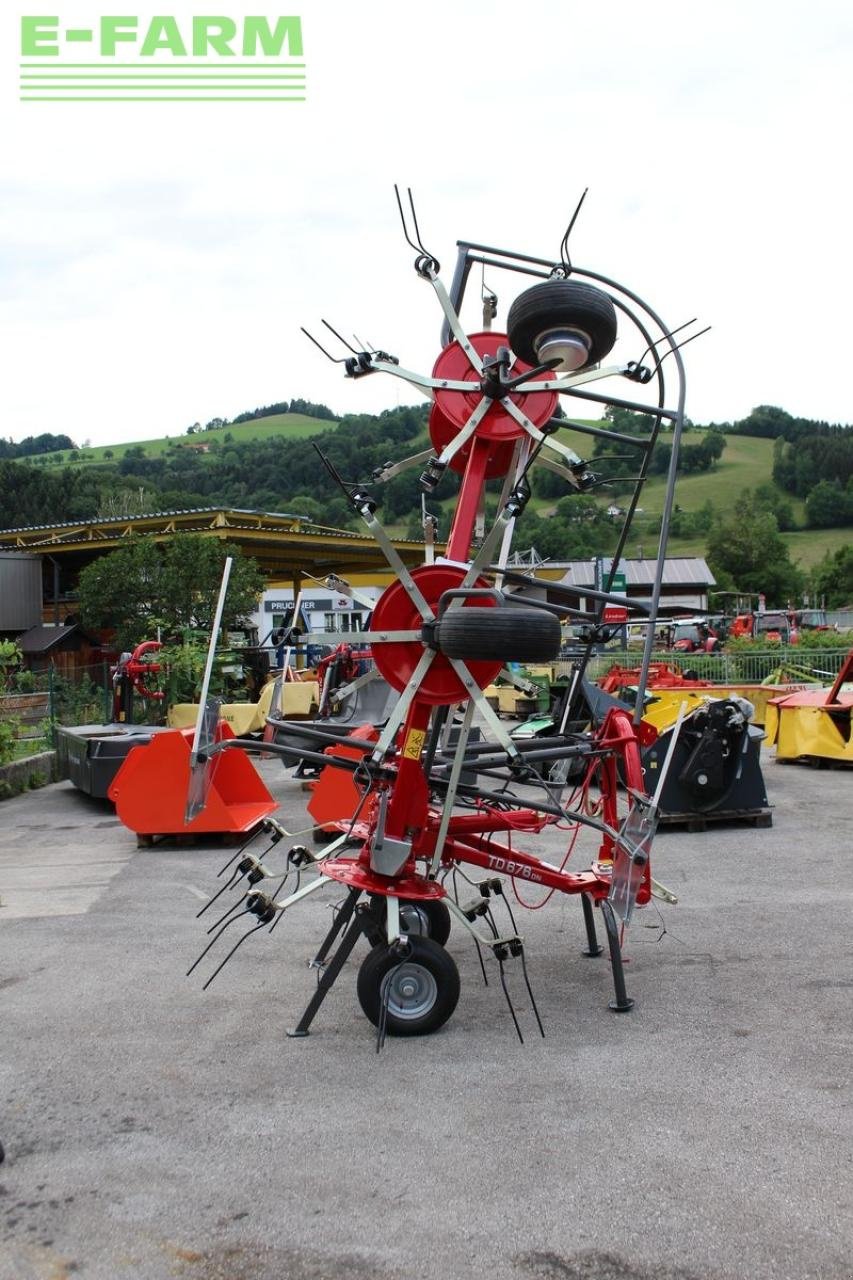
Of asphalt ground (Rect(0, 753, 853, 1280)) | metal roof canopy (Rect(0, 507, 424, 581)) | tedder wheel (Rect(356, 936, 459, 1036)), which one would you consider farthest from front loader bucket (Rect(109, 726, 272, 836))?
metal roof canopy (Rect(0, 507, 424, 581))

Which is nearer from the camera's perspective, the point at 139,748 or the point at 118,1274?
the point at 118,1274

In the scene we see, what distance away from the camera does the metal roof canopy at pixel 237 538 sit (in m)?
28.7

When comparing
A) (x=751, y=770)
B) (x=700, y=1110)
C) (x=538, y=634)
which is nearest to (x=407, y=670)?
(x=538, y=634)

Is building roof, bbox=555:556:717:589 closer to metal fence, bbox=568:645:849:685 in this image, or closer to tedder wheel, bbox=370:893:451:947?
metal fence, bbox=568:645:849:685

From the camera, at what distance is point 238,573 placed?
26812mm

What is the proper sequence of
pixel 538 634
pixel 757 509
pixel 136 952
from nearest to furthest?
pixel 538 634
pixel 136 952
pixel 757 509

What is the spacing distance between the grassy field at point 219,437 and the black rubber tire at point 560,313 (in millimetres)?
95966

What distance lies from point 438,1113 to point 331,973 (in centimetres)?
94

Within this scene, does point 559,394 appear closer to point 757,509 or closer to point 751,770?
point 751,770

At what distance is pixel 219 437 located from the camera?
375ft

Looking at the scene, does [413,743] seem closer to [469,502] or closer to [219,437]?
→ [469,502]

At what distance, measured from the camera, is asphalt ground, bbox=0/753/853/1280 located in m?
3.43

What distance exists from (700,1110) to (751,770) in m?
6.78

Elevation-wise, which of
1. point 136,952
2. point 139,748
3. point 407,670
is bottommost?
point 136,952
